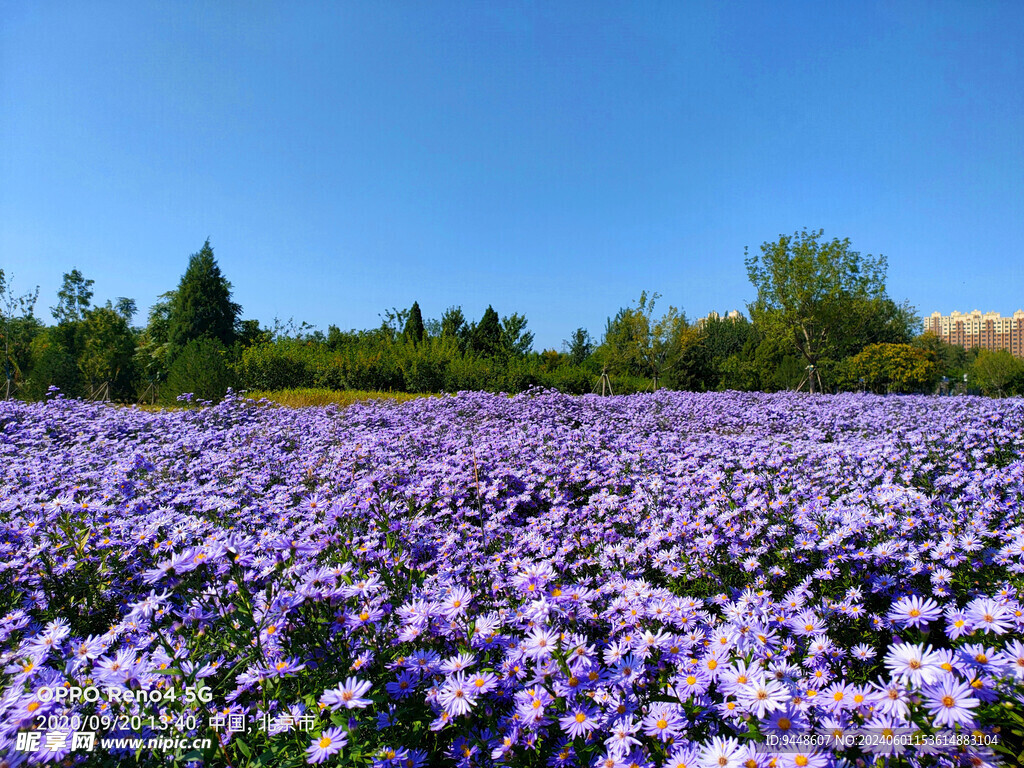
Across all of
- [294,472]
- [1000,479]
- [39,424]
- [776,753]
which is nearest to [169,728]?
[776,753]

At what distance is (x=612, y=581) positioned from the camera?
2.11m

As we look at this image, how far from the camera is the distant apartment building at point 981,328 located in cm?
11425

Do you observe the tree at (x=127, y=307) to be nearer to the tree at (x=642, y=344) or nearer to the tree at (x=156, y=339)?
the tree at (x=156, y=339)

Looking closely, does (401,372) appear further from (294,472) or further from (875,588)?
(875,588)

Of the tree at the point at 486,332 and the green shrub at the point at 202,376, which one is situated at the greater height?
the tree at the point at 486,332

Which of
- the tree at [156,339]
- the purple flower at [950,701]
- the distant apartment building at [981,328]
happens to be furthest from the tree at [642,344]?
the distant apartment building at [981,328]

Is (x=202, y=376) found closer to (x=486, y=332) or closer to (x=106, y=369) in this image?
(x=106, y=369)

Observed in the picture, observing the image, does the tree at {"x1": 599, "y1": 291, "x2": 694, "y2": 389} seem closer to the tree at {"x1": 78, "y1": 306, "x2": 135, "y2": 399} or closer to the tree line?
the tree line

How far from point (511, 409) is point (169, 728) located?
7.05m

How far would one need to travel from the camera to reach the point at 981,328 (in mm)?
121812

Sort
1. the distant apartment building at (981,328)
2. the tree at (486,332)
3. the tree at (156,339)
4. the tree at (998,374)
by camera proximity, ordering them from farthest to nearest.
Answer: the distant apartment building at (981,328)
the tree at (156,339)
the tree at (486,332)
the tree at (998,374)

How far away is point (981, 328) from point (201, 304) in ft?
522

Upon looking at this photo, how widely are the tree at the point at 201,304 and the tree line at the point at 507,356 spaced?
92mm

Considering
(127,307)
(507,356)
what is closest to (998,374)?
(507,356)
